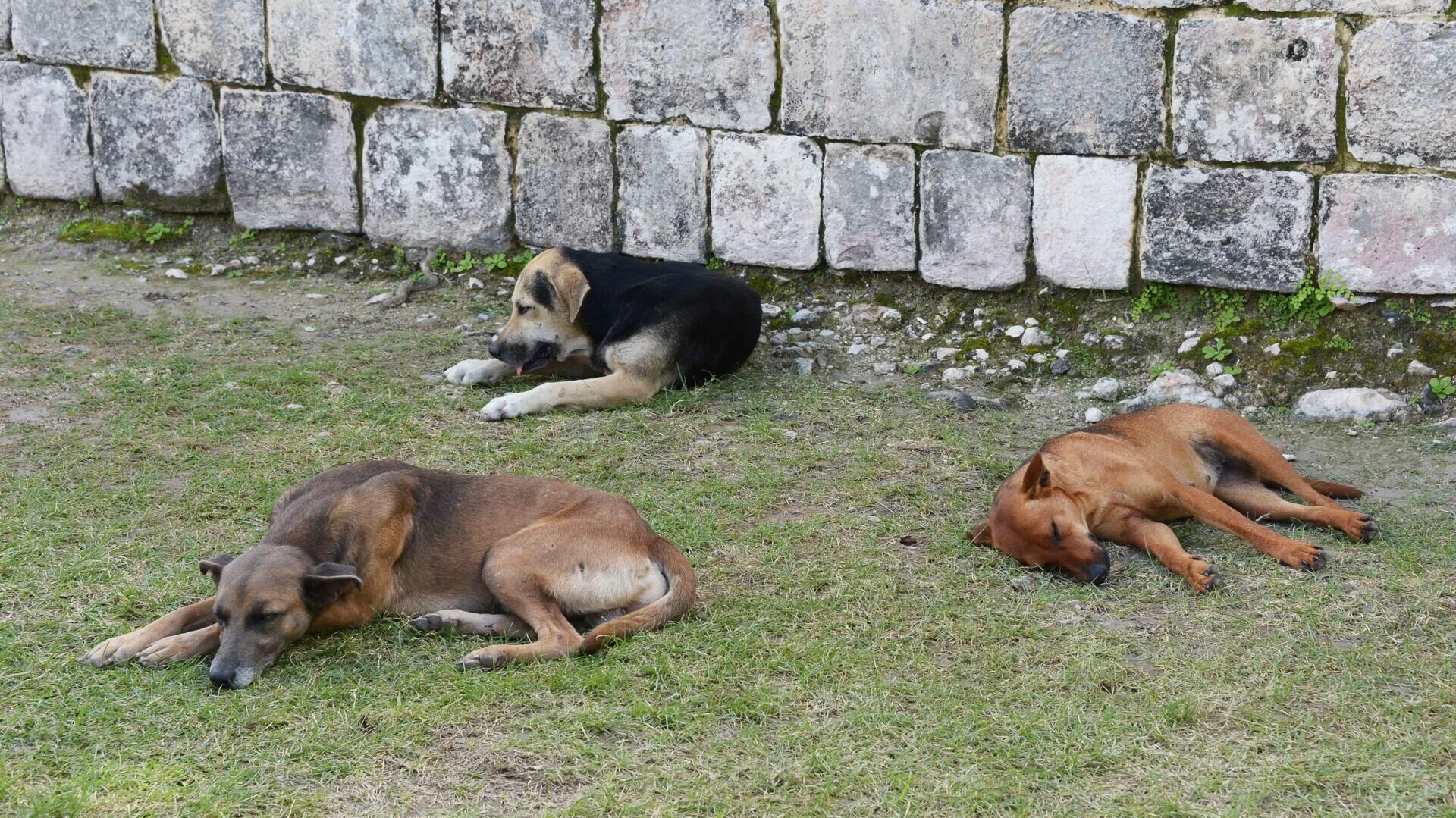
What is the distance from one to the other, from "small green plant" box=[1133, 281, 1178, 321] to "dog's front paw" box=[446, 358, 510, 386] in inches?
137

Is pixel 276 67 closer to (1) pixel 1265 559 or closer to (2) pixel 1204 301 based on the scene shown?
(2) pixel 1204 301

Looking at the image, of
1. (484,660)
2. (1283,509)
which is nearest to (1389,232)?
(1283,509)

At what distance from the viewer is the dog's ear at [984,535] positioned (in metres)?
5.11

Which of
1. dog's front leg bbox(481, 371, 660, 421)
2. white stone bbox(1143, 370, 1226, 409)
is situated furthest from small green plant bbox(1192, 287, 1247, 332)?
dog's front leg bbox(481, 371, 660, 421)

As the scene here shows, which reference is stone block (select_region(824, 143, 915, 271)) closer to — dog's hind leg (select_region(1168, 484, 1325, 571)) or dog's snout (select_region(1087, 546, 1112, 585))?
dog's hind leg (select_region(1168, 484, 1325, 571))

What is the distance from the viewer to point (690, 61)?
8.01m

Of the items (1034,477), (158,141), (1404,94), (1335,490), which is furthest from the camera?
(158,141)

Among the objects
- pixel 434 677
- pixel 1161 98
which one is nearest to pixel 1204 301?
pixel 1161 98

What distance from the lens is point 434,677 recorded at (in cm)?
401

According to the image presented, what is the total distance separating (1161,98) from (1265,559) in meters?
3.11

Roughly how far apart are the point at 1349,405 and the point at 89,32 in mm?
8076

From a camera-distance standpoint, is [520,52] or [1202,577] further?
[520,52]

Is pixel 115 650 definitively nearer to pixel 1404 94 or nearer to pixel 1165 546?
pixel 1165 546

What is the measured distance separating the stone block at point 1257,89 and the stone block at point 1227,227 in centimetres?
14
